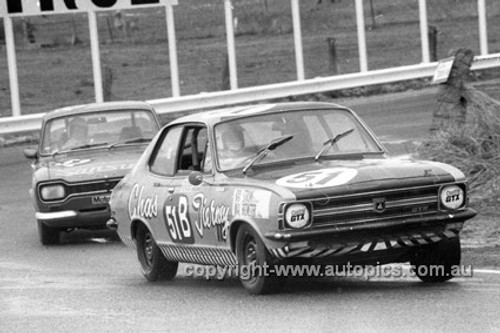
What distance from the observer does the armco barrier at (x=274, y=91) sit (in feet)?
87.0

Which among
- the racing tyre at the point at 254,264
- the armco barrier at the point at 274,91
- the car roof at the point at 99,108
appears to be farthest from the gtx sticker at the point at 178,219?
the armco barrier at the point at 274,91

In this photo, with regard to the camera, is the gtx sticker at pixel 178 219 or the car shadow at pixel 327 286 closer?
the car shadow at pixel 327 286

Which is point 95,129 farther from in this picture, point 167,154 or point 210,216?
point 210,216

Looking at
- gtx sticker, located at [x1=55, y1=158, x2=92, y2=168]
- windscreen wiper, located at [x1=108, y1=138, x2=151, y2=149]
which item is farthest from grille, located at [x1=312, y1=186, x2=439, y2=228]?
windscreen wiper, located at [x1=108, y1=138, x2=151, y2=149]

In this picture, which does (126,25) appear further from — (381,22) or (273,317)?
(273,317)

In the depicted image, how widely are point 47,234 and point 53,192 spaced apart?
21.0 inches

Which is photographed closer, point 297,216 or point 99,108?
point 297,216

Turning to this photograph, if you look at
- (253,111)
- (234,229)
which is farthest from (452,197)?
(253,111)

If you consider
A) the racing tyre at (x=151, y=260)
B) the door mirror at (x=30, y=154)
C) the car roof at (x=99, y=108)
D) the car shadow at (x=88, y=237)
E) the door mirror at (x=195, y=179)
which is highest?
the car roof at (x=99, y=108)

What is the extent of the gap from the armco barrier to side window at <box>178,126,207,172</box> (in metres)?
14.9

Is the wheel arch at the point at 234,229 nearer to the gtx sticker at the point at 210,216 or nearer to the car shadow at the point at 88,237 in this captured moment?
the gtx sticker at the point at 210,216

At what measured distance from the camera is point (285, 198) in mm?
9844

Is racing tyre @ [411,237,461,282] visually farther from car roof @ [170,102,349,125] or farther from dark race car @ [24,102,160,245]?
→ dark race car @ [24,102,160,245]

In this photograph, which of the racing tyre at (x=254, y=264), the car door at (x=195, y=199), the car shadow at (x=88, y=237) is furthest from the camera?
the car shadow at (x=88, y=237)
